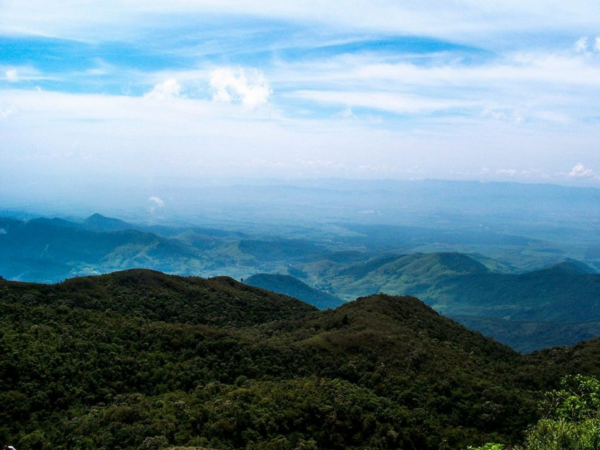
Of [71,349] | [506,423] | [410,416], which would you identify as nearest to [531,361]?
[506,423]

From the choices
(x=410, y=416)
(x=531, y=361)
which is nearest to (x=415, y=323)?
(x=531, y=361)

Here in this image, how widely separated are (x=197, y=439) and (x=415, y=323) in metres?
34.3

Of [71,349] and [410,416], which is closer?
[410,416]

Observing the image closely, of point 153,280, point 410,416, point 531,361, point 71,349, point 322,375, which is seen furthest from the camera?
point 153,280

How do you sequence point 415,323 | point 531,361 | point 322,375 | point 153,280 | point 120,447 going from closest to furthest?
1. point 120,447
2. point 322,375
3. point 531,361
4. point 415,323
5. point 153,280

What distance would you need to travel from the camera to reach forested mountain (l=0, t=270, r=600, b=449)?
2794 centimetres

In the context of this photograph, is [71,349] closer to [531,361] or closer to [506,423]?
[506,423]

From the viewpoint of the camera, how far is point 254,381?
35938 mm

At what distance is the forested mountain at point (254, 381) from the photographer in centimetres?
2794

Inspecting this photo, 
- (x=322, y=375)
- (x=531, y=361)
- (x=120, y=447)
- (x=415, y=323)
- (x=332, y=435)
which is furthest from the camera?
(x=415, y=323)

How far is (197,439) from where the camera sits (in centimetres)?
2617

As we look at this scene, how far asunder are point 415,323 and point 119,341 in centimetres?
3259

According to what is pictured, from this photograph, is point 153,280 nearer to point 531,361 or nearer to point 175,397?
point 175,397

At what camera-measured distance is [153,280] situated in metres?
67.6
